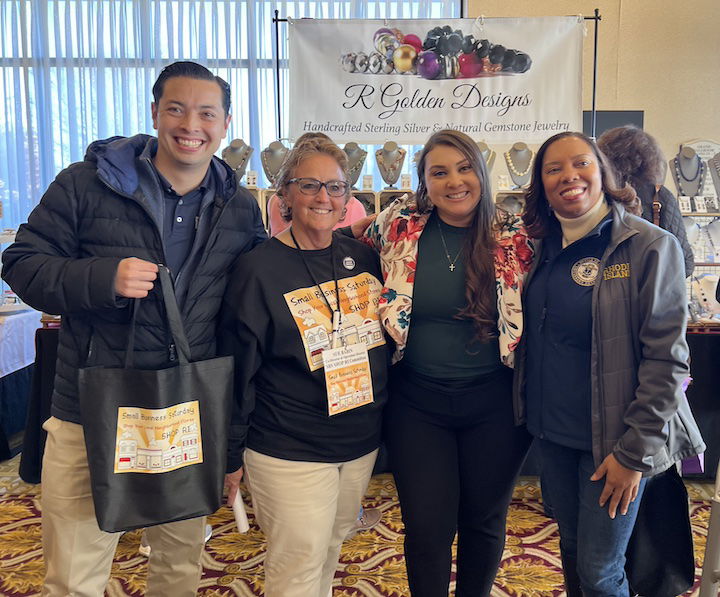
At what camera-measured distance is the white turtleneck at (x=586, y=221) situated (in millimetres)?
1380

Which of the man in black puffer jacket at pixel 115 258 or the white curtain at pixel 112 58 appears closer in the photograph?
the man in black puffer jacket at pixel 115 258

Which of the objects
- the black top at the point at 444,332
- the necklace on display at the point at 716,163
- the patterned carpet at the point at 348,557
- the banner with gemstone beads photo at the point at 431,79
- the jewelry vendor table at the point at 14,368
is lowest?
the patterned carpet at the point at 348,557

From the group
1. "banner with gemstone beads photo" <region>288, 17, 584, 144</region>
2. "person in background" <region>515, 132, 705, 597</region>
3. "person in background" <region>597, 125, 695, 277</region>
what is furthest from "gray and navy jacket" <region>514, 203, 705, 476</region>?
"banner with gemstone beads photo" <region>288, 17, 584, 144</region>

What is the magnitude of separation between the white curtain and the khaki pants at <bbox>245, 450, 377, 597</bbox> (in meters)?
4.00

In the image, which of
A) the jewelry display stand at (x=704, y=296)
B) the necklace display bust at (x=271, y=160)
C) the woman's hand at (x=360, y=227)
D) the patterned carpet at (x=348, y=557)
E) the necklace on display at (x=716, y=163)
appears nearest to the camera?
the woman's hand at (x=360, y=227)

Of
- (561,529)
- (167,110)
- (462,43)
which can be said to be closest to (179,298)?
(167,110)

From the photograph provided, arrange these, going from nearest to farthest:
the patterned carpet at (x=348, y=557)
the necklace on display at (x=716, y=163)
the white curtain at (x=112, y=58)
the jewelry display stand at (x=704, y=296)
Answer: the patterned carpet at (x=348, y=557)
the jewelry display stand at (x=704, y=296)
the necklace on display at (x=716, y=163)
the white curtain at (x=112, y=58)

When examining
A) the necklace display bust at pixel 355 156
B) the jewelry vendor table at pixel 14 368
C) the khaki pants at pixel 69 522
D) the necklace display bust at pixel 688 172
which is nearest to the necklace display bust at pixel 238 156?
the necklace display bust at pixel 355 156

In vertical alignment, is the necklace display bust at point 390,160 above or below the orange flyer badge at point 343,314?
above

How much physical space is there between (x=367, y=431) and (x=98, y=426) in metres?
0.63

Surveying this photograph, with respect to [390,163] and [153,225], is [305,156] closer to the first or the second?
[153,225]

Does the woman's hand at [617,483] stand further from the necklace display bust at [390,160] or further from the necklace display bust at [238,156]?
the necklace display bust at [238,156]

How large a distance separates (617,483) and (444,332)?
0.53 metres

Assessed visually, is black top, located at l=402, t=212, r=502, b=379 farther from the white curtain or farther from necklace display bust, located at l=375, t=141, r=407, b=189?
the white curtain
